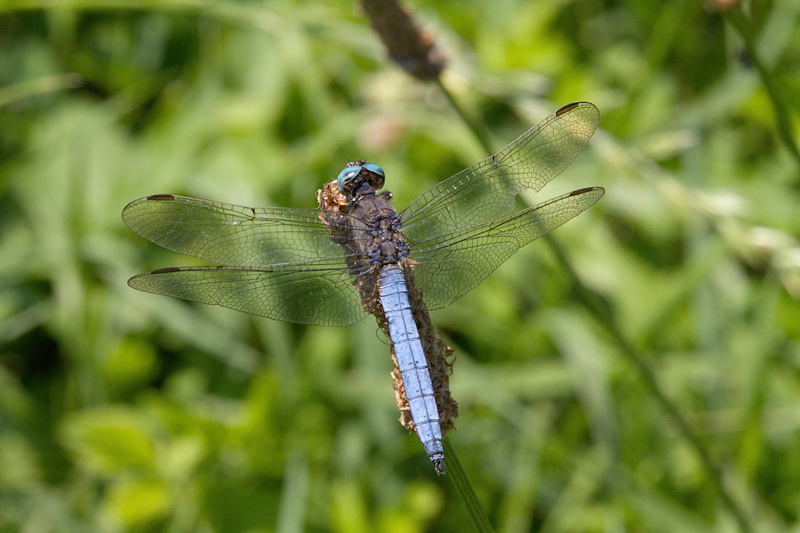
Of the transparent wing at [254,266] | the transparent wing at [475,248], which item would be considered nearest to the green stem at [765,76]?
the transparent wing at [475,248]

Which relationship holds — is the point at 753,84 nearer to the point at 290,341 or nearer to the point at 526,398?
the point at 526,398

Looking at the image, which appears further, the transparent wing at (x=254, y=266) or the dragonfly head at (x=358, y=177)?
the transparent wing at (x=254, y=266)

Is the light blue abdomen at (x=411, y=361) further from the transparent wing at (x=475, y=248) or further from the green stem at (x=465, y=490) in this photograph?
the transparent wing at (x=475, y=248)

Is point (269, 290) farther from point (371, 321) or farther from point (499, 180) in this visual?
point (371, 321)

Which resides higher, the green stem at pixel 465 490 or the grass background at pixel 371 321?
the grass background at pixel 371 321

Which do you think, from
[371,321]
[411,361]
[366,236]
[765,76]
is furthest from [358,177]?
[371,321]
